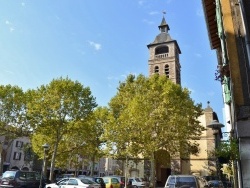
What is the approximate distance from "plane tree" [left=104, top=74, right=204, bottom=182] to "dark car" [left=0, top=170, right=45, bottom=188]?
9128mm

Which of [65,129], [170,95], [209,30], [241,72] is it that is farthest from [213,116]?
[241,72]

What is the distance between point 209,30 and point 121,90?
21.0 metres

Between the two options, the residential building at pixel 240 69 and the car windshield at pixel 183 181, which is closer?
the residential building at pixel 240 69

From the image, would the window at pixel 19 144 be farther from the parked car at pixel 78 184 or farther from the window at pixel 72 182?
the window at pixel 72 182

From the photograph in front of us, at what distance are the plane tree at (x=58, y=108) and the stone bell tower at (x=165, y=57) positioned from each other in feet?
82.5

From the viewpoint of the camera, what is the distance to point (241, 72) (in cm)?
850

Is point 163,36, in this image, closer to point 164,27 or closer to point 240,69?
point 164,27

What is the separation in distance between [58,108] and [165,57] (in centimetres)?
3046

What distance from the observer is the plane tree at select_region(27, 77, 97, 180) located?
28.0 m

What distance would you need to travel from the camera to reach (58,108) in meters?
28.1

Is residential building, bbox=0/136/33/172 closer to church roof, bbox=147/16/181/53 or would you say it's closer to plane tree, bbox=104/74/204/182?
plane tree, bbox=104/74/204/182

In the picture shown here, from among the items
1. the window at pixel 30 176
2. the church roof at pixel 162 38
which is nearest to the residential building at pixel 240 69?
the window at pixel 30 176

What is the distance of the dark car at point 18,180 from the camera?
18.8 meters

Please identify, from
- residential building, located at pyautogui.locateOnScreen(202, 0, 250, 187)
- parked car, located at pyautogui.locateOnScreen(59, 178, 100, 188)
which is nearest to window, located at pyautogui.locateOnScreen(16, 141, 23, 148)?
parked car, located at pyautogui.locateOnScreen(59, 178, 100, 188)
